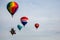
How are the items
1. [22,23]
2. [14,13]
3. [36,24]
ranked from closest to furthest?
[14,13]
[22,23]
[36,24]

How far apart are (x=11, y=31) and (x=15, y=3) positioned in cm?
977

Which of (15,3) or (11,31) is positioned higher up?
(15,3)

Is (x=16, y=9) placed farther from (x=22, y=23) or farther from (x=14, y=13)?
(x=22, y=23)

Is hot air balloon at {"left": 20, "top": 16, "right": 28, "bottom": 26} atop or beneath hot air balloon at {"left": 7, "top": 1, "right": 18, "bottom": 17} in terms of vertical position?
beneath

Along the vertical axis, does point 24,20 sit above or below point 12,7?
below

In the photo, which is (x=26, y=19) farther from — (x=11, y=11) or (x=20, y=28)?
(x=11, y=11)

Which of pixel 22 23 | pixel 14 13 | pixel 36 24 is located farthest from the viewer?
pixel 36 24

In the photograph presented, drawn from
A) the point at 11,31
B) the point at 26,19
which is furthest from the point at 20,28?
the point at 11,31

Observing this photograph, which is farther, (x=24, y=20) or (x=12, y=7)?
(x=24, y=20)

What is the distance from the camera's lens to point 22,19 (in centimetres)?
15875

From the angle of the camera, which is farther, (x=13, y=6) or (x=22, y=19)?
(x=22, y=19)

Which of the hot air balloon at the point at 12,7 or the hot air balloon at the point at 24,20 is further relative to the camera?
the hot air balloon at the point at 24,20

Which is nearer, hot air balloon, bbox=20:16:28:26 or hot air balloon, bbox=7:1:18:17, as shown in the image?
hot air balloon, bbox=7:1:18:17

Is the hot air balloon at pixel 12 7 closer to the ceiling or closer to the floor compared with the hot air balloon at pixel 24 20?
closer to the ceiling
